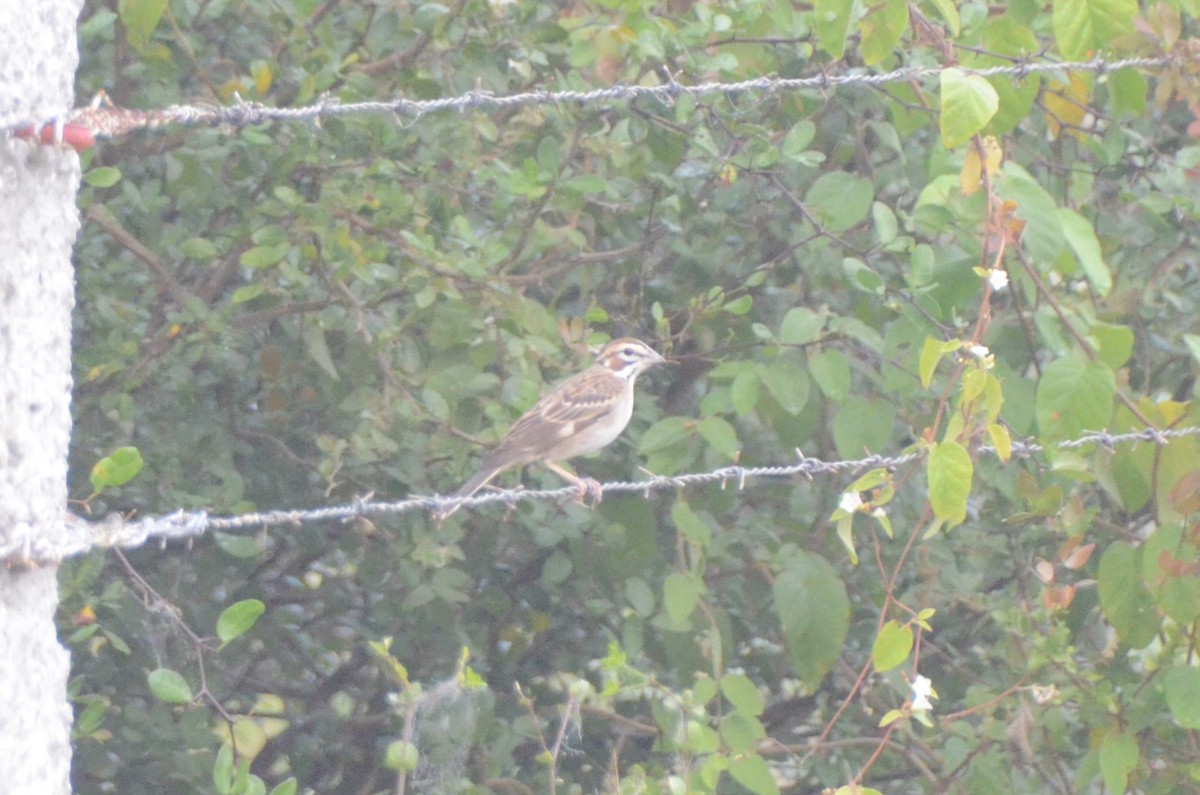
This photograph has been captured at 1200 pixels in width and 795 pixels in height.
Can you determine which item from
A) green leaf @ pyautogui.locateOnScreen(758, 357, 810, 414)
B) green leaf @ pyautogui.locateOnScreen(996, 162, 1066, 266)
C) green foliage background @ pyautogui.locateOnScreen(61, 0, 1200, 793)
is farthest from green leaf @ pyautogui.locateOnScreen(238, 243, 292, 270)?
green leaf @ pyautogui.locateOnScreen(996, 162, 1066, 266)

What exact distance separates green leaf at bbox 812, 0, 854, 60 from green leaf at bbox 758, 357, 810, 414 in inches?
42.1

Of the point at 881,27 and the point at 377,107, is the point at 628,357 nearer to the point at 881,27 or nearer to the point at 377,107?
the point at 881,27

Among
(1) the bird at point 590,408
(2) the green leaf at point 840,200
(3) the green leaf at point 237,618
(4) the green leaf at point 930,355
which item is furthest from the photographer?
(1) the bird at point 590,408

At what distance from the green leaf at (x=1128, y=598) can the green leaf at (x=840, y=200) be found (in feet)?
3.91

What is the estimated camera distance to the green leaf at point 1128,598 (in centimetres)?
430

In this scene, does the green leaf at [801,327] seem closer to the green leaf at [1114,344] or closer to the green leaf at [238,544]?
the green leaf at [1114,344]

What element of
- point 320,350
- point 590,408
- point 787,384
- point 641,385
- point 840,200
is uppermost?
point 840,200

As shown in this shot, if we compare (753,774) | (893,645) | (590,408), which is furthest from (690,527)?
(893,645)

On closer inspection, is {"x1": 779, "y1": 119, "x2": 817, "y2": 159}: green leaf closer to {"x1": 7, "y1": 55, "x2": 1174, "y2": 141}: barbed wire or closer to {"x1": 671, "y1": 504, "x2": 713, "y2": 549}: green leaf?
{"x1": 7, "y1": 55, "x2": 1174, "y2": 141}: barbed wire

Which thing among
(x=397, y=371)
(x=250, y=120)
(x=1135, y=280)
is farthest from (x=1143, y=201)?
(x=250, y=120)

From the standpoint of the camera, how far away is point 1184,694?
13.3 feet

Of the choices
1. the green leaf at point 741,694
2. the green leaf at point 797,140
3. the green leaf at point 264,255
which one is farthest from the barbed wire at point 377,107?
the green leaf at point 741,694

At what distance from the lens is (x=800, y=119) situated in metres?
5.20

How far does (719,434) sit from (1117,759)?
1.40 m
